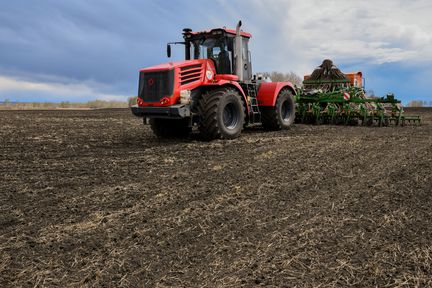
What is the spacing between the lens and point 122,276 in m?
3.24

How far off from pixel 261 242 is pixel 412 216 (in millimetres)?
1806

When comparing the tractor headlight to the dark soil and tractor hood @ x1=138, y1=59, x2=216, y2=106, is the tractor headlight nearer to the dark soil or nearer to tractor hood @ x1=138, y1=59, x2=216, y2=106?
tractor hood @ x1=138, y1=59, x2=216, y2=106

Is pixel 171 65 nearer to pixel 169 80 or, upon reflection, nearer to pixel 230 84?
pixel 169 80

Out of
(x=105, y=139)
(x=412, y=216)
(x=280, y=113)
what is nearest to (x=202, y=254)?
(x=412, y=216)

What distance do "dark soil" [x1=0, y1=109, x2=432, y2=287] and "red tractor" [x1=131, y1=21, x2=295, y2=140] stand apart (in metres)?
→ 2.12

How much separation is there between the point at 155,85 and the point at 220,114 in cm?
177

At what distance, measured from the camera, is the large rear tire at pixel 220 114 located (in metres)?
9.84

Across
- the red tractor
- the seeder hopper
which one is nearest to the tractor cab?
the red tractor

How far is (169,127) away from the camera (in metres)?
11.5

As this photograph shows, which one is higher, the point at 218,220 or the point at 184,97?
the point at 184,97

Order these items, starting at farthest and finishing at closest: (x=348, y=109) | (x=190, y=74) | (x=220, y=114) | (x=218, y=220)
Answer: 1. (x=348, y=109)
2. (x=190, y=74)
3. (x=220, y=114)
4. (x=218, y=220)

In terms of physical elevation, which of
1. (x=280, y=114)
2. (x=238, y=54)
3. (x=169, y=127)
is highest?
(x=238, y=54)

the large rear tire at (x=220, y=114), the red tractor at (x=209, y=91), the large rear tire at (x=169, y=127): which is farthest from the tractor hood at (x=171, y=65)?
the large rear tire at (x=169, y=127)

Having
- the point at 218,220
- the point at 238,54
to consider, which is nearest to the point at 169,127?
the point at 238,54
